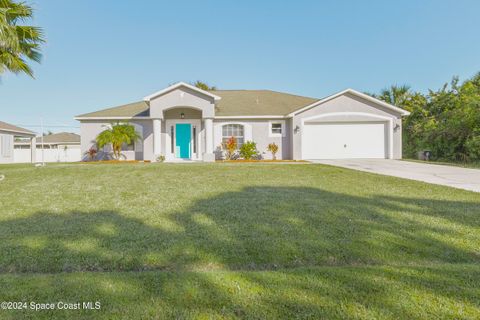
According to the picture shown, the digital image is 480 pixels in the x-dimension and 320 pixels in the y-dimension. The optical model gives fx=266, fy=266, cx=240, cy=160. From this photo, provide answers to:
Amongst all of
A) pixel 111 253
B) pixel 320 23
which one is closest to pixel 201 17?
pixel 320 23

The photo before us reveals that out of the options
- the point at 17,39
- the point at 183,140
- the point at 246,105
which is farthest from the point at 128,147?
the point at 17,39

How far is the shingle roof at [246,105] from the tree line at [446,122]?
831cm

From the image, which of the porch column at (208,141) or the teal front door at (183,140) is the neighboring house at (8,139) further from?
the porch column at (208,141)

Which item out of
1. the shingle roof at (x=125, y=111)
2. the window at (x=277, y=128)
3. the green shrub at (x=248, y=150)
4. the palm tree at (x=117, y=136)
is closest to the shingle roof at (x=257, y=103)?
the window at (x=277, y=128)

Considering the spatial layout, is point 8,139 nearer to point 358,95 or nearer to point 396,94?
point 358,95

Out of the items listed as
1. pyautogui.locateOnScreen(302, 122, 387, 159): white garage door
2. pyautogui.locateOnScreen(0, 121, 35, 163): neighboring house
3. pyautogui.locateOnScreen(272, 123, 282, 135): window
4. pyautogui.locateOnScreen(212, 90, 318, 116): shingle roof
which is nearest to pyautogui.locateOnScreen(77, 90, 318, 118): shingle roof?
pyautogui.locateOnScreen(212, 90, 318, 116): shingle roof

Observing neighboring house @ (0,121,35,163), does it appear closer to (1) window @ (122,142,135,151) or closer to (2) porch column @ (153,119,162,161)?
Answer: (1) window @ (122,142,135,151)

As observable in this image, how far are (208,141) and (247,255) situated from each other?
1348cm

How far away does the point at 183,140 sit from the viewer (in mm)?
17484

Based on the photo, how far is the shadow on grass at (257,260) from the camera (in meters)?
2.14

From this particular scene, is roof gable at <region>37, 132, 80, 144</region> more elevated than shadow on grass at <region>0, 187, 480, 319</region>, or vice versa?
roof gable at <region>37, 132, 80, 144</region>

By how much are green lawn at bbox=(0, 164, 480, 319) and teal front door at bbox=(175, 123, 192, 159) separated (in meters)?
11.3

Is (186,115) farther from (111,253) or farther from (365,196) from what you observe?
(111,253)

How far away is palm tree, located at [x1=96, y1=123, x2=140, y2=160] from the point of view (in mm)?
15679
